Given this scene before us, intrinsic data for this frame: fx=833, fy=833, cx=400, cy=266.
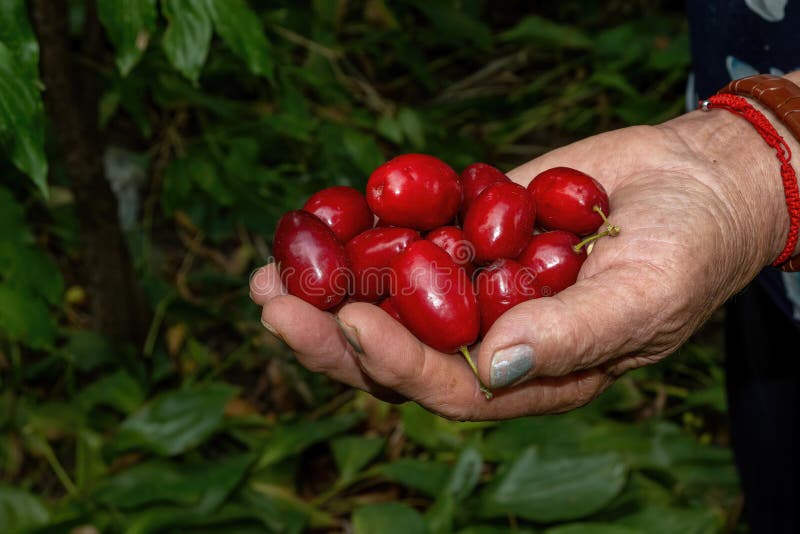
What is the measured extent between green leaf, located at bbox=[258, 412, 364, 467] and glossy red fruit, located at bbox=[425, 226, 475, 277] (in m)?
1.05

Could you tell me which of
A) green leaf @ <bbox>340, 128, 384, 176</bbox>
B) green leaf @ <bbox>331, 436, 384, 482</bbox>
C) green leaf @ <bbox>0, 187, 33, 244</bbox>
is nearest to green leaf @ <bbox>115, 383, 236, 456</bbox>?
green leaf @ <bbox>331, 436, 384, 482</bbox>

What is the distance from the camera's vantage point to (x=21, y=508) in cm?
233

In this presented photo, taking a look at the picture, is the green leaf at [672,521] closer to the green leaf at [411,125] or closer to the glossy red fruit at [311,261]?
the glossy red fruit at [311,261]

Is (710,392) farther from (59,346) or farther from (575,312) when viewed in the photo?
(59,346)

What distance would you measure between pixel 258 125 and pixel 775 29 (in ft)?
6.04

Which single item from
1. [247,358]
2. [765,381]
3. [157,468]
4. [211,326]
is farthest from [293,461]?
[765,381]

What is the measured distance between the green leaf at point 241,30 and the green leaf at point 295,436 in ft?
3.83

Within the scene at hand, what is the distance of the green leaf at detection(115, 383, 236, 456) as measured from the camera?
2.45 m

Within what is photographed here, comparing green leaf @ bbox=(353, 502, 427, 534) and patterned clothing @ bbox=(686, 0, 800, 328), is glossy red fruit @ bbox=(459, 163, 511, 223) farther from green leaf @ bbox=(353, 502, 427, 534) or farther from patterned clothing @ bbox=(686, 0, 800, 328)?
green leaf @ bbox=(353, 502, 427, 534)

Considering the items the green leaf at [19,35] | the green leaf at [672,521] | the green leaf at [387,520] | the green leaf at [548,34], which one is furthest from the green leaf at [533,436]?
the green leaf at [548,34]

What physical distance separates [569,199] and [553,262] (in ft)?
0.48

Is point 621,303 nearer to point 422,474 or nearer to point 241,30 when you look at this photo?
point 241,30

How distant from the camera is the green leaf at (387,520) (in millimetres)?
2141

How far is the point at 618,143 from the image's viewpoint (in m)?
1.81
